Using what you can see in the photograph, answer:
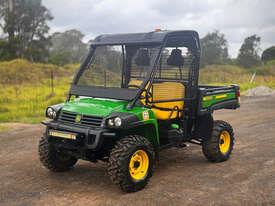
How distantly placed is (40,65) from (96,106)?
27657 mm

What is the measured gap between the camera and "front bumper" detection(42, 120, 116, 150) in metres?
5.53

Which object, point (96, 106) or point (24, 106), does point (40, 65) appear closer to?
point (24, 106)

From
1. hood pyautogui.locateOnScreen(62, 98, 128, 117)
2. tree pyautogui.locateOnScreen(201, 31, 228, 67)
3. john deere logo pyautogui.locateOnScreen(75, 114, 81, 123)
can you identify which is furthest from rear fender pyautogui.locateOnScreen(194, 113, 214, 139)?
tree pyautogui.locateOnScreen(201, 31, 228, 67)

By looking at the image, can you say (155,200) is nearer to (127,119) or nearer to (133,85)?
(127,119)

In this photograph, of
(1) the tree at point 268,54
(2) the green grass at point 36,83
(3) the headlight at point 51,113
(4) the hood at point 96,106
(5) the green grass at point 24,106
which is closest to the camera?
(4) the hood at point 96,106

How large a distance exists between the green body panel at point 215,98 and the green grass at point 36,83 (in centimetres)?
598

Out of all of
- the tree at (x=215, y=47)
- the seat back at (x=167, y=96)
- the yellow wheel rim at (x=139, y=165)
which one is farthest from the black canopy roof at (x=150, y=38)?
the tree at (x=215, y=47)

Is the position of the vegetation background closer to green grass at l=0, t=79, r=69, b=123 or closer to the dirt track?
green grass at l=0, t=79, r=69, b=123

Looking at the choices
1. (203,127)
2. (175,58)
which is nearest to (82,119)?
(175,58)

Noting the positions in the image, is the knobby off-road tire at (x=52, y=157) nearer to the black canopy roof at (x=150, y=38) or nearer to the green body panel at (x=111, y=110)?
the green body panel at (x=111, y=110)

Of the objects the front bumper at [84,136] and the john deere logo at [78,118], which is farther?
the john deere logo at [78,118]

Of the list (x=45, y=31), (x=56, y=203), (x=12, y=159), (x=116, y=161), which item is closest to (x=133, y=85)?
(x=116, y=161)

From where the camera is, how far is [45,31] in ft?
143

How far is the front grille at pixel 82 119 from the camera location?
572 centimetres
